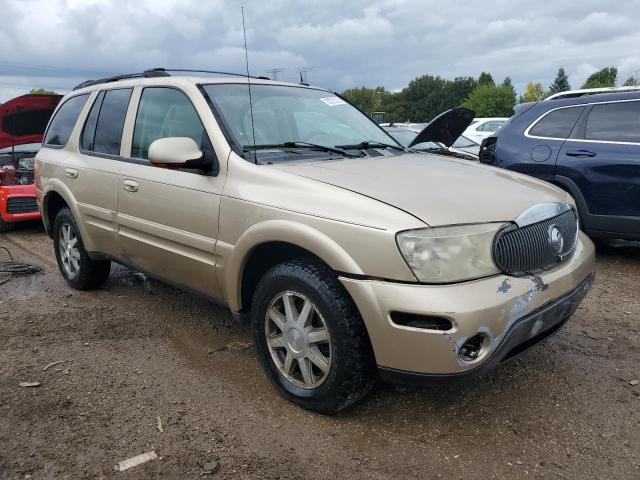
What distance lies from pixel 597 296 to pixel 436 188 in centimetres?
273

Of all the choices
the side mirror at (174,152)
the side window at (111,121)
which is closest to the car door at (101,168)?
the side window at (111,121)

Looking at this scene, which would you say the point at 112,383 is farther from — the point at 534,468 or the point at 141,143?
the point at 534,468

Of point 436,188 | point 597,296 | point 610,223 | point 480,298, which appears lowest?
point 597,296

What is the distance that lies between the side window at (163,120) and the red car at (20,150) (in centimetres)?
365

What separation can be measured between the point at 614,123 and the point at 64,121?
5.33 metres

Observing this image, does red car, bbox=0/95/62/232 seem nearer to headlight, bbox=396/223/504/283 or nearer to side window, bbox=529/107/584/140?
side window, bbox=529/107/584/140

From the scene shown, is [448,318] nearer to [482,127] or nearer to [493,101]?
[482,127]

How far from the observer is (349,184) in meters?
2.71

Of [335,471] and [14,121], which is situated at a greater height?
[14,121]

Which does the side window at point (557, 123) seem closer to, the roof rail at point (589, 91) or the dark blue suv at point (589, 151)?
the dark blue suv at point (589, 151)

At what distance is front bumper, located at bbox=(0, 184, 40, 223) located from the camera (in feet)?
25.3

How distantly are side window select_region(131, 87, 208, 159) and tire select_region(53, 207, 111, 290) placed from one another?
124cm

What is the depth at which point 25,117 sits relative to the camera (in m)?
7.35

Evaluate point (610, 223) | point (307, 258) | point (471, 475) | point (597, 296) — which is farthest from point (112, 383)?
point (610, 223)
